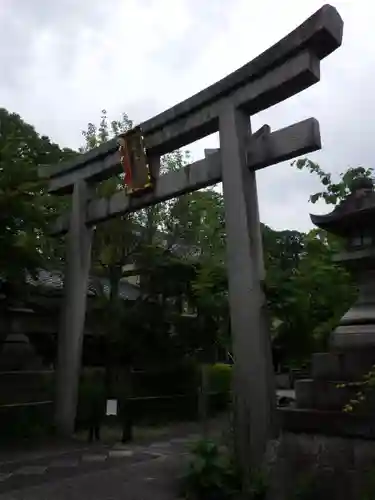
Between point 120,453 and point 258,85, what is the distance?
578cm

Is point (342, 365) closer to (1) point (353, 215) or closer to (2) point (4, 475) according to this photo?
(1) point (353, 215)

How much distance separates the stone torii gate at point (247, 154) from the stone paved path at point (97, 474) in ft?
3.89

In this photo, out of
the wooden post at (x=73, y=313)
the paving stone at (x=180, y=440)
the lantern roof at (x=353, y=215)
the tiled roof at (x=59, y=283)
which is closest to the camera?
the lantern roof at (x=353, y=215)

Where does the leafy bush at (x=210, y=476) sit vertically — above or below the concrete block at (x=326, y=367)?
below

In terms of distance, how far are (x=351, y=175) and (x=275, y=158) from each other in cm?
373

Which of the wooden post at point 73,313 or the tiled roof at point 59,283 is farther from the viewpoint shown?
the tiled roof at point 59,283

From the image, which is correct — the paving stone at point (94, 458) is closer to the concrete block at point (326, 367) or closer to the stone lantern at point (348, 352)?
the stone lantern at point (348, 352)

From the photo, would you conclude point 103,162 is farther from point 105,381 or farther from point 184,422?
point 184,422

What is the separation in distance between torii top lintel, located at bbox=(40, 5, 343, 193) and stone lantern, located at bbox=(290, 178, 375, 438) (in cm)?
229

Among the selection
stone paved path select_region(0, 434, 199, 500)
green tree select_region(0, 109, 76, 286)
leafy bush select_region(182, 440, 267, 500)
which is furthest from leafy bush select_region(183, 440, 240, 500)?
green tree select_region(0, 109, 76, 286)

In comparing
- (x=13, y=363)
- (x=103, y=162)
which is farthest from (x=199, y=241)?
(x=13, y=363)

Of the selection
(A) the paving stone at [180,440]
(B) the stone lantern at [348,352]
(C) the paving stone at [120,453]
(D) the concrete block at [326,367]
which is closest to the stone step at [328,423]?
(B) the stone lantern at [348,352]

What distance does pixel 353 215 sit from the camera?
4.91 meters

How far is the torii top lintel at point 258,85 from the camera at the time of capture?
657 centimetres
